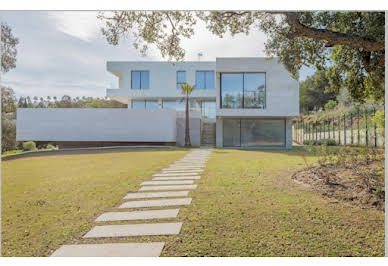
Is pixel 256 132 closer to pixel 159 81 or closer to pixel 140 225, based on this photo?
pixel 159 81

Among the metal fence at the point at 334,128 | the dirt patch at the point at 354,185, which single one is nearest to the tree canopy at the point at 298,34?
the dirt patch at the point at 354,185

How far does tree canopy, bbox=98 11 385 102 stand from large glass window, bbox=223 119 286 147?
307 inches

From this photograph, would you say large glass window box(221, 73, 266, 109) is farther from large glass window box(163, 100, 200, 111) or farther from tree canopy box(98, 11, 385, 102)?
tree canopy box(98, 11, 385, 102)

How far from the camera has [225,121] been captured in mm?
13977

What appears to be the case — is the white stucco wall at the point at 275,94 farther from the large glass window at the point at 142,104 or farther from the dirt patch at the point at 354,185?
the dirt patch at the point at 354,185

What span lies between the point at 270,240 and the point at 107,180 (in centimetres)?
344

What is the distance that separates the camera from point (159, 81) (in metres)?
17.8

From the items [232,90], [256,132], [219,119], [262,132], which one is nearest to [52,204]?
[232,90]

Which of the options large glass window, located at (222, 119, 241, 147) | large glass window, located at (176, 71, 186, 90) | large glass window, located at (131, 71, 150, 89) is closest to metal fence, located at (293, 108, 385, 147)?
large glass window, located at (222, 119, 241, 147)

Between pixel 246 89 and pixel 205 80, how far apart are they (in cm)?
596

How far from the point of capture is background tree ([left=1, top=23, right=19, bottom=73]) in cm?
348
